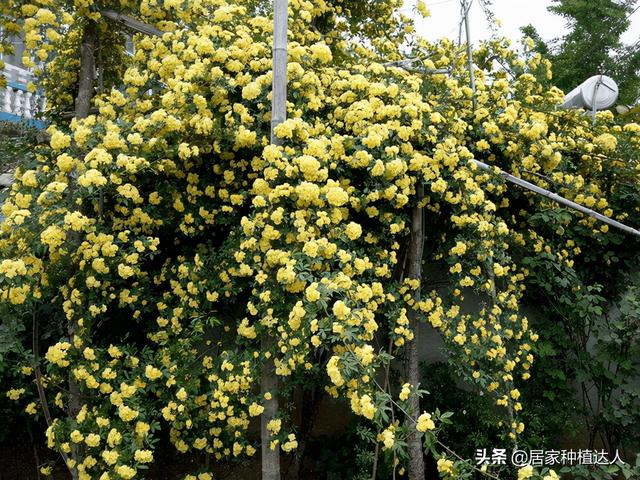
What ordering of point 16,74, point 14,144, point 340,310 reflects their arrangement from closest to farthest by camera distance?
1. point 340,310
2. point 14,144
3. point 16,74

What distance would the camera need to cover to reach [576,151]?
3428 mm

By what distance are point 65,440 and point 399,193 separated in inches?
81.6

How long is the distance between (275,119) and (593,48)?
1059cm

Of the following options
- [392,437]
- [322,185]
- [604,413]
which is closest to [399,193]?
[322,185]

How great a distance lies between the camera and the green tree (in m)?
10.4

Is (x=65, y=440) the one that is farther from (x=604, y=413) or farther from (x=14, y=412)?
(x=604, y=413)

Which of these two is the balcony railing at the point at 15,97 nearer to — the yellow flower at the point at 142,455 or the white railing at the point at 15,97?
the white railing at the point at 15,97

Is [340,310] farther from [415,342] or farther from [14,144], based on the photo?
[14,144]

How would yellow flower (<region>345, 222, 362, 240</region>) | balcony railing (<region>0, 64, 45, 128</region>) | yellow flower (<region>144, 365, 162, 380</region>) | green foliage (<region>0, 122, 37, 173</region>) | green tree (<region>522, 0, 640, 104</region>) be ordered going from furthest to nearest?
green tree (<region>522, 0, 640, 104</region>) → balcony railing (<region>0, 64, 45, 128</region>) → green foliage (<region>0, 122, 37, 173</region>) → yellow flower (<region>144, 365, 162, 380</region>) → yellow flower (<region>345, 222, 362, 240</region>)

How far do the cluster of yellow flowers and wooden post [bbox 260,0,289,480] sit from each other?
58mm

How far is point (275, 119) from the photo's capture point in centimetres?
246

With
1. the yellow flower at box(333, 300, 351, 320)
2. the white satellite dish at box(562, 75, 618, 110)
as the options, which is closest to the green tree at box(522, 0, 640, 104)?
the white satellite dish at box(562, 75, 618, 110)

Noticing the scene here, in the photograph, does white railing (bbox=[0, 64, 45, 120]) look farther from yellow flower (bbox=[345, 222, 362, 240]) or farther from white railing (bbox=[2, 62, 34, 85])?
yellow flower (bbox=[345, 222, 362, 240])

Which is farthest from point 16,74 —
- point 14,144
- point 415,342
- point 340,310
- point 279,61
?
point 340,310
